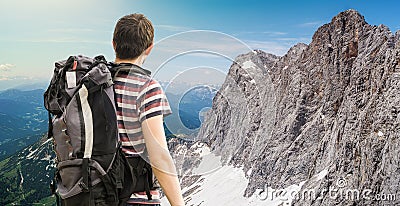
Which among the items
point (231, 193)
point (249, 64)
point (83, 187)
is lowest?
point (231, 193)

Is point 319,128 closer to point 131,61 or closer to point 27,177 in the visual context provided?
point 131,61

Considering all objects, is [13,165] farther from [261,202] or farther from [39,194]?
[261,202]

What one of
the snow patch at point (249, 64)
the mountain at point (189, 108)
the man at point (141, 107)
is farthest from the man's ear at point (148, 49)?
the snow patch at point (249, 64)

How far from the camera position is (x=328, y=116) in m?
70.9

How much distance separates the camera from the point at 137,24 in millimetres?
2592

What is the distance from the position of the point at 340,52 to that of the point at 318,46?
337 inches

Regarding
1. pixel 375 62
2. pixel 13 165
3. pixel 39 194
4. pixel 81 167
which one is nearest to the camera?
pixel 81 167

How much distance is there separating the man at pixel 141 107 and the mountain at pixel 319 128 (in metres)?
0.42

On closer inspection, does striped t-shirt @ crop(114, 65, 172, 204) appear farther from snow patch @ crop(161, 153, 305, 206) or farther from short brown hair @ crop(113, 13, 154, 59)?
snow patch @ crop(161, 153, 305, 206)

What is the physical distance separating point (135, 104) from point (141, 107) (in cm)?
8

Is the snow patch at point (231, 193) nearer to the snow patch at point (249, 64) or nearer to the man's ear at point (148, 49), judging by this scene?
the snow patch at point (249, 64)

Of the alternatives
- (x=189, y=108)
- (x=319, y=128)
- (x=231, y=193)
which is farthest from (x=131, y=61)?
(x=231, y=193)

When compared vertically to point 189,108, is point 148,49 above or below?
above

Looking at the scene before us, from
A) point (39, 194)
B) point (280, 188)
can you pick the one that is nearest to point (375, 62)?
point (280, 188)
